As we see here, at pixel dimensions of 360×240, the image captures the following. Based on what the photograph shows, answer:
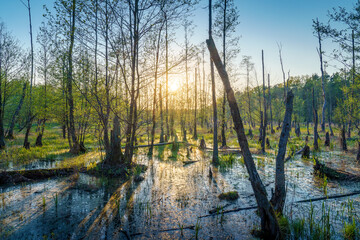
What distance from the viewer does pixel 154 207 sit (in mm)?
5742

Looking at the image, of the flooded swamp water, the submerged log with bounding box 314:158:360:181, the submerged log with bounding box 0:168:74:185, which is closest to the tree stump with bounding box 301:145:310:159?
the flooded swamp water

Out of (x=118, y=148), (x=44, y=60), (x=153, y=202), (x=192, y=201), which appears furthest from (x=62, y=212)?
(x=44, y=60)

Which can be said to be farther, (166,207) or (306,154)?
(306,154)

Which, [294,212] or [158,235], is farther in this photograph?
[294,212]

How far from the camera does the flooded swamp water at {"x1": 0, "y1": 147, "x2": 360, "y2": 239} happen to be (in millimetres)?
4391

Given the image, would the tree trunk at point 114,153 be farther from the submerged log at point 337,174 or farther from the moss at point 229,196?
the submerged log at point 337,174

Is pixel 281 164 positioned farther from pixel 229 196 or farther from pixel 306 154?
pixel 306 154

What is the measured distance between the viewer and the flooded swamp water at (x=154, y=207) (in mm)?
4391

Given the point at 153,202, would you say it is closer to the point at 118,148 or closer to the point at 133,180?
the point at 133,180

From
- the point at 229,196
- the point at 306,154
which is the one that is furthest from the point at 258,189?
the point at 306,154

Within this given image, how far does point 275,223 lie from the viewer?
372 cm

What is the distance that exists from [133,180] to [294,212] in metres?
6.23

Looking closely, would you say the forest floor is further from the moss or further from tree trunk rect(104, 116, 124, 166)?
Result: tree trunk rect(104, 116, 124, 166)

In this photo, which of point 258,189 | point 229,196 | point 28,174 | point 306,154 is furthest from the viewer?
point 306,154
